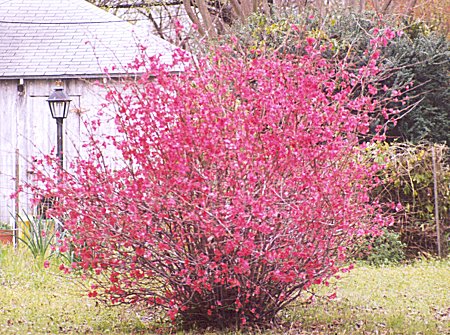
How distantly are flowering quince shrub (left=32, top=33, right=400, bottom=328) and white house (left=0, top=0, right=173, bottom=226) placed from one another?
27.8 ft

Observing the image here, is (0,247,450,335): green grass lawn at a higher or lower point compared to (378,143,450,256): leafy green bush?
lower

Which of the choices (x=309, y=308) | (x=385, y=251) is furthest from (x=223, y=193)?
(x=385, y=251)

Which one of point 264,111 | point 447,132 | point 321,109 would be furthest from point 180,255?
point 447,132

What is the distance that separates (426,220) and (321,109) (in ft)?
15.7

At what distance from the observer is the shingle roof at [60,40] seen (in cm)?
1484

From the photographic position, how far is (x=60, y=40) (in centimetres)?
1575

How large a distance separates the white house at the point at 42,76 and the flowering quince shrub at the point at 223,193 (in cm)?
847

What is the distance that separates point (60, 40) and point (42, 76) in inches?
54.1

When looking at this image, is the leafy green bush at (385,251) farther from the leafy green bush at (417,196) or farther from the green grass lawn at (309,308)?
the green grass lawn at (309,308)

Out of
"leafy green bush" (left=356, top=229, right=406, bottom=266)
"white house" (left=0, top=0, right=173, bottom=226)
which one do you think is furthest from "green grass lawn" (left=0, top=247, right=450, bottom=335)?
"white house" (left=0, top=0, right=173, bottom=226)

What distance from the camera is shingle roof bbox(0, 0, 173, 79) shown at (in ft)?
48.7

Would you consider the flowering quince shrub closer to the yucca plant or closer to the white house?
the yucca plant

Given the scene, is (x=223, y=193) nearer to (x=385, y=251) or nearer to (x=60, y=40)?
(x=385, y=251)

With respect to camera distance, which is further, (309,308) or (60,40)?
(60,40)
